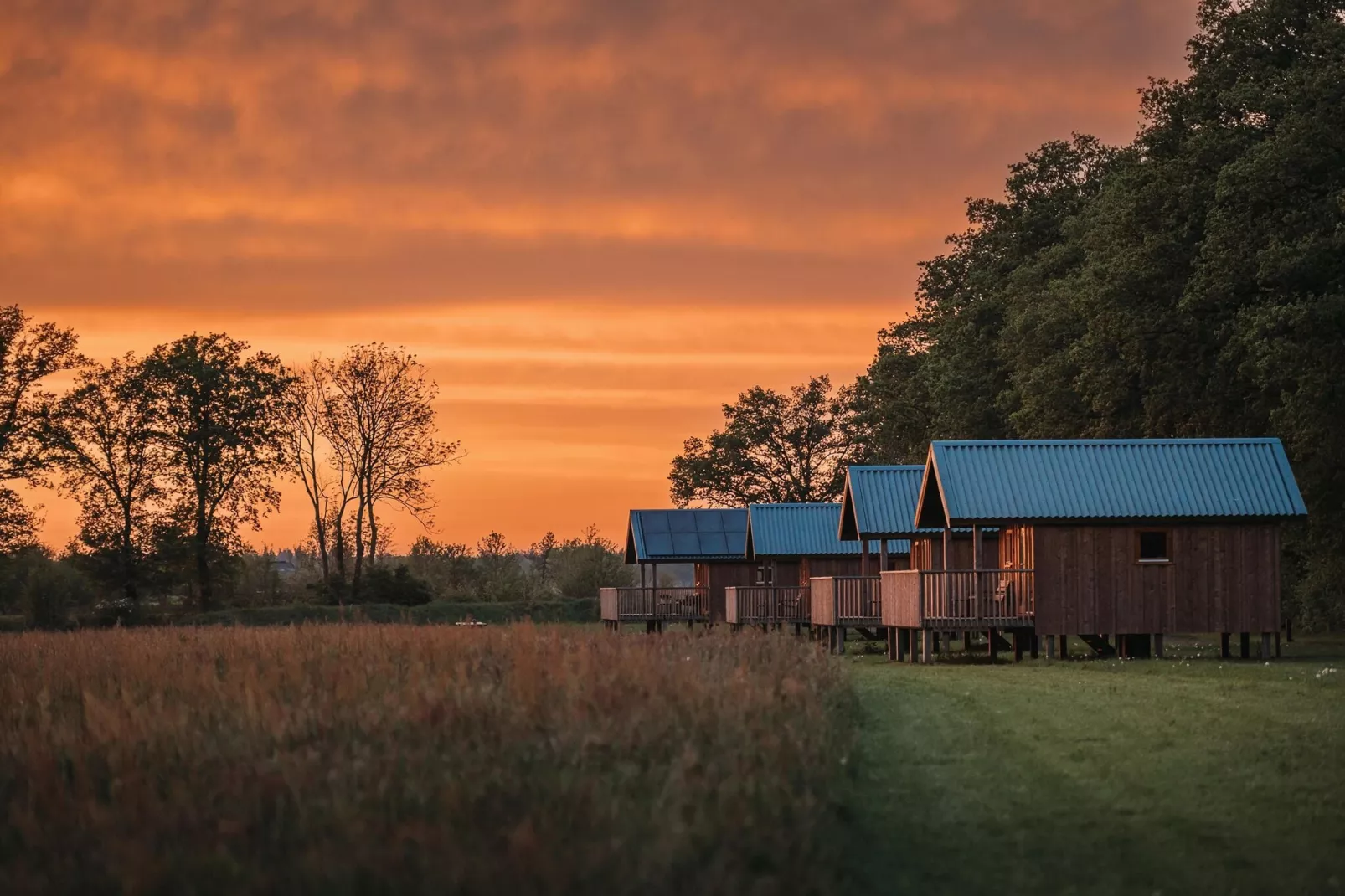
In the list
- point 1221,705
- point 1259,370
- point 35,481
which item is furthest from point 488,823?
point 35,481

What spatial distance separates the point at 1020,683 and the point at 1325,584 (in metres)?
18.8

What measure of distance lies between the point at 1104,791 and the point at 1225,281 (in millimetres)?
29216

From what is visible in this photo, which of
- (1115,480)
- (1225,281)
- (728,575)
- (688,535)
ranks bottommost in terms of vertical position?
(728,575)

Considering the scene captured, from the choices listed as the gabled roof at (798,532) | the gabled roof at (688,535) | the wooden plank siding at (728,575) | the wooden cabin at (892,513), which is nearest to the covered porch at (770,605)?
the wooden cabin at (892,513)

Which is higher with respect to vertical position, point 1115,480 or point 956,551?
point 1115,480

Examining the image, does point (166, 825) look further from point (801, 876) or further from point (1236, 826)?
point (1236, 826)

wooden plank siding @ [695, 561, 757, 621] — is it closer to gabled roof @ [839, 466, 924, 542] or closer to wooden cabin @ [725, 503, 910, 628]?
wooden cabin @ [725, 503, 910, 628]

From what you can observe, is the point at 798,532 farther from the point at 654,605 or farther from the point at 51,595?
the point at 51,595

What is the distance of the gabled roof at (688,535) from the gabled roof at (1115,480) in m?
24.7

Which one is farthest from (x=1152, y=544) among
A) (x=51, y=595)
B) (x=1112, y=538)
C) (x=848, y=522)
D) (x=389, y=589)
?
(x=51, y=595)

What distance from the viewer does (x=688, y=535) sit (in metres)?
61.4

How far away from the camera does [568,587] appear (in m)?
85.9

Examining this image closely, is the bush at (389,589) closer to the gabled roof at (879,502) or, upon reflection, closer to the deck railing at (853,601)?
the gabled roof at (879,502)

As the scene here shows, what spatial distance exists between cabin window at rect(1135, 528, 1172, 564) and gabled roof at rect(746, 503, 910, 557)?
1969 cm
